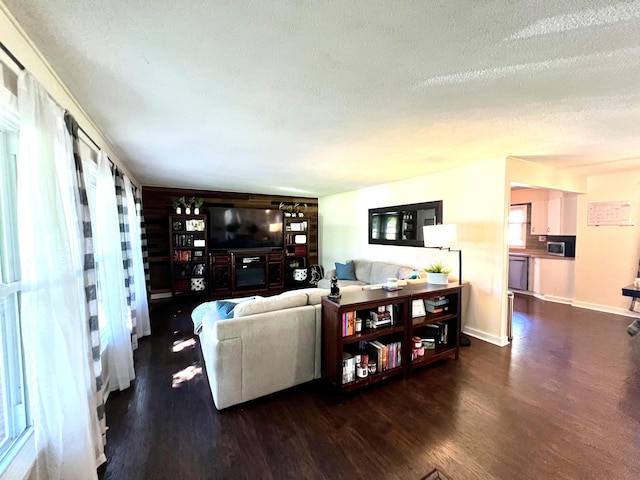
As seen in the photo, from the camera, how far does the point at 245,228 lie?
6.02 meters

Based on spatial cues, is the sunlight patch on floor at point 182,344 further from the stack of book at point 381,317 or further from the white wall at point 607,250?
the white wall at point 607,250

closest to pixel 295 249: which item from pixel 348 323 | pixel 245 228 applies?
pixel 245 228

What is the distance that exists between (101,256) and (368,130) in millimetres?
2756

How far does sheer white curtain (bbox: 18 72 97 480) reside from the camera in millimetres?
1193

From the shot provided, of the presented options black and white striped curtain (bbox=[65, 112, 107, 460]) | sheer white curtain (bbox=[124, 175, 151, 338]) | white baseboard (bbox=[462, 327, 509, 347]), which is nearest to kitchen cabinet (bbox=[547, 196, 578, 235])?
white baseboard (bbox=[462, 327, 509, 347])

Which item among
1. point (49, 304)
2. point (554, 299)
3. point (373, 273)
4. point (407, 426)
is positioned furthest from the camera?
point (554, 299)

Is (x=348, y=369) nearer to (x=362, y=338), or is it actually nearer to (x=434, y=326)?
(x=362, y=338)

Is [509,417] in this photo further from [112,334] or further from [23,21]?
[23,21]

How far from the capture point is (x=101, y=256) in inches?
95.9

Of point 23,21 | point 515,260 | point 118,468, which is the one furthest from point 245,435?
point 515,260

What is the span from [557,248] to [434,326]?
439cm

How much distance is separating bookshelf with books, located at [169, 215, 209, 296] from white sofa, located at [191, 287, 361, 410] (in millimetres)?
3467

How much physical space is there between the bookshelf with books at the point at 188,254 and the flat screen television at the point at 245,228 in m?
0.23

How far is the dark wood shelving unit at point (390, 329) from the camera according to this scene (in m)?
2.24
